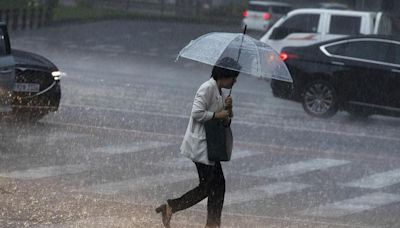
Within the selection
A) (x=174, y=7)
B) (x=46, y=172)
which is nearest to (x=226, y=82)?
(x=46, y=172)

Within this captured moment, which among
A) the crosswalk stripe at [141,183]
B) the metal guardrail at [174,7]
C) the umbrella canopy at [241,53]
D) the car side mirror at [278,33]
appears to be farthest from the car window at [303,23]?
the metal guardrail at [174,7]

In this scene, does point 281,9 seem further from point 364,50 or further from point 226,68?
point 226,68

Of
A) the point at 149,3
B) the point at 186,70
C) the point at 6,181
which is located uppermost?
the point at 6,181

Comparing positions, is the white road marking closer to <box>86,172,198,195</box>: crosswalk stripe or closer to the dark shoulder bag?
<box>86,172,198,195</box>: crosswalk stripe

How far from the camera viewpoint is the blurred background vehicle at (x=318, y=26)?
28.0m

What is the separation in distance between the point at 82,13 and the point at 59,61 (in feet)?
77.0

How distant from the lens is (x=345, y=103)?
20562 millimetres

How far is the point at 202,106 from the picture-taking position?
8.83 metres

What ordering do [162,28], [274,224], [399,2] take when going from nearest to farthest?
[274,224] → [399,2] → [162,28]

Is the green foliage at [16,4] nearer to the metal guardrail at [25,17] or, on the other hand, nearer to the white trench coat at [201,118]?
the metal guardrail at [25,17]

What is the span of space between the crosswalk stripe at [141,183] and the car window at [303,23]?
619 inches

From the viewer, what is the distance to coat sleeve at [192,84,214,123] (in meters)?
8.78

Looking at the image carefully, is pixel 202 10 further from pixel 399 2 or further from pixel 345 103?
pixel 345 103

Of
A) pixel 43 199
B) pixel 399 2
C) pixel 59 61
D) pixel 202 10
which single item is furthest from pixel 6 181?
pixel 202 10
